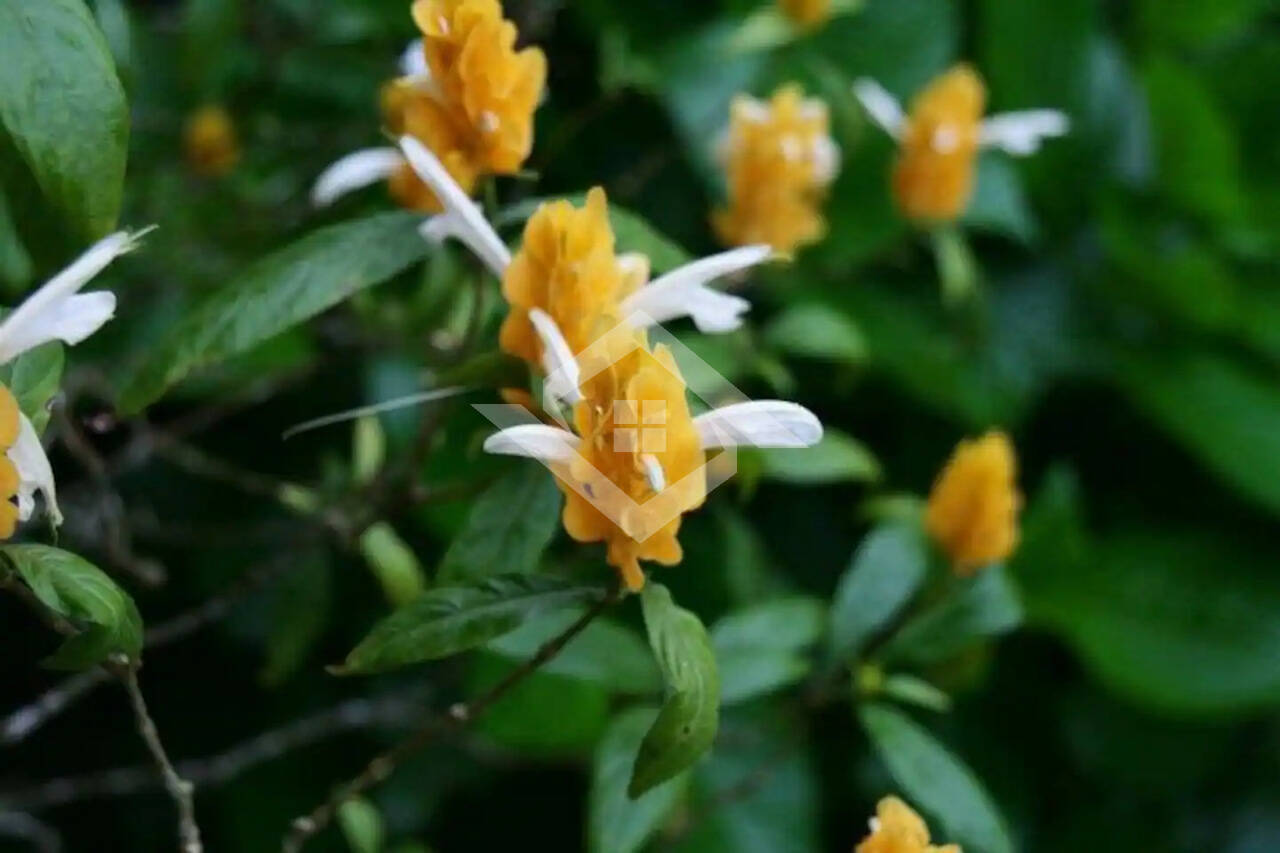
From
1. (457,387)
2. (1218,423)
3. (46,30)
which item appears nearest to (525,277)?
(457,387)

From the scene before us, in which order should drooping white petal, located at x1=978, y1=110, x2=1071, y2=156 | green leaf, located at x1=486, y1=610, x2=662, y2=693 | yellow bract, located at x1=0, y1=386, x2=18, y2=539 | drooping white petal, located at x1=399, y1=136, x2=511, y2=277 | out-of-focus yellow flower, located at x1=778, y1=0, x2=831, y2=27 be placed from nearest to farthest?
yellow bract, located at x1=0, y1=386, x2=18, y2=539
drooping white petal, located at x1=399, y1=136, x2=511, y2=277
green leaf, located at x1=486, y1=610, x2=662, y2=693
drooping white petal, located at x1=978, y1=110, x2=1071, y2=156
out-of-focus yellow flower, located at x1=778, y1=0, x2=831, y2=27

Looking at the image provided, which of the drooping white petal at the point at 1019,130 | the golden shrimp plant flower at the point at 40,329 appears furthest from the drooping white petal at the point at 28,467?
the drooping white petal at the point at 1019,130

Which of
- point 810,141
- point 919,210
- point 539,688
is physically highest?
point 810,141

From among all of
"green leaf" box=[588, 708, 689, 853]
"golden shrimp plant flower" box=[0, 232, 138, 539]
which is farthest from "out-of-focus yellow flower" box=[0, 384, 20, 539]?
"green leaf" box=[588, 708, 689, 853]

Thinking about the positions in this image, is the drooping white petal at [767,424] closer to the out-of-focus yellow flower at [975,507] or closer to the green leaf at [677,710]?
the green leaf at [677,710]

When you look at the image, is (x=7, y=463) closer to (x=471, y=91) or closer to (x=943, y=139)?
(x=471, y=91)

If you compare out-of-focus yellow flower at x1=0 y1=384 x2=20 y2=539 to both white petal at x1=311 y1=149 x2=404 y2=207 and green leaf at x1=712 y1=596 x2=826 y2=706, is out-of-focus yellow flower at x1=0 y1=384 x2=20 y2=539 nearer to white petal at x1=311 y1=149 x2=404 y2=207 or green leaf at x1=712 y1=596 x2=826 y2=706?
white petal at x1=311 y1=149 x2=404 y2=207

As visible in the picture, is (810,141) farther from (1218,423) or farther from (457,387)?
(1218,423)
